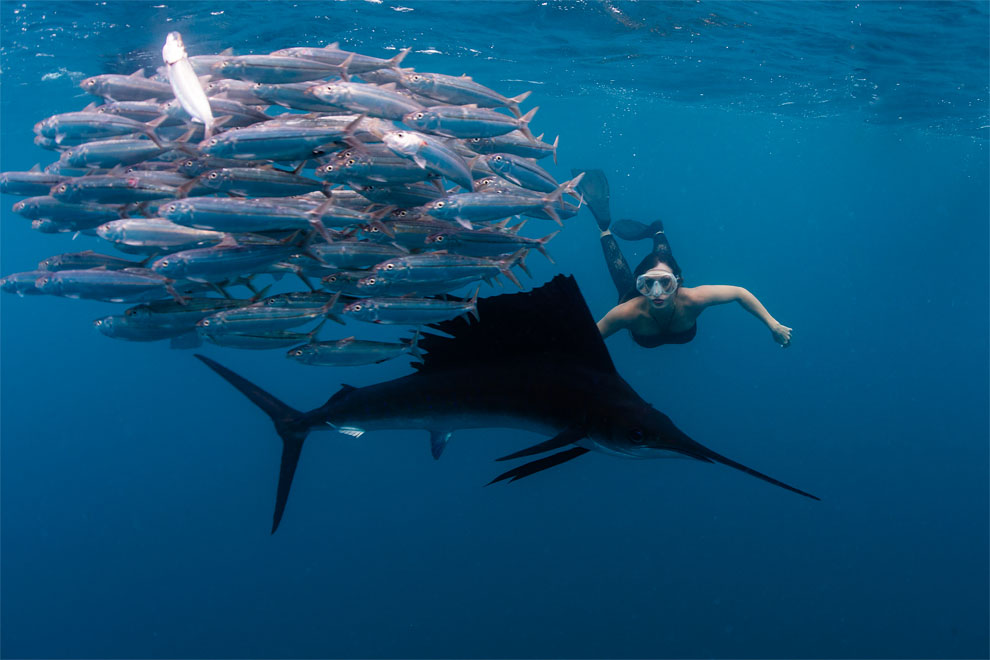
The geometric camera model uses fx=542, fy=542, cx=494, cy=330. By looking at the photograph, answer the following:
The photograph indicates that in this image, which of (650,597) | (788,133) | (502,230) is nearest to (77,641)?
(650,597)

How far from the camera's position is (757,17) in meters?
10.3

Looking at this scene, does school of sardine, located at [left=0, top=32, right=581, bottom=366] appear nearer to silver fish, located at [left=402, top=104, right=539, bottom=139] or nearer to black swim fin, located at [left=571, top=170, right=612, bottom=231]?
silver fish, located at [left=402, top=104, right=539, bottom=139]

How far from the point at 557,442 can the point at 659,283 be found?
319cm

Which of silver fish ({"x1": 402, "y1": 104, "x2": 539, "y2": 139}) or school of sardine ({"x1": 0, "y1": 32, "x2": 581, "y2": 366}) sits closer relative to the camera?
school of sardine ({"x1": 0, "y1": 32, "x2": 581, "y2": 366})

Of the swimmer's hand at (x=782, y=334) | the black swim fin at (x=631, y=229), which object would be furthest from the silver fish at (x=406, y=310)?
the black swim fin at (x=631, y=229)

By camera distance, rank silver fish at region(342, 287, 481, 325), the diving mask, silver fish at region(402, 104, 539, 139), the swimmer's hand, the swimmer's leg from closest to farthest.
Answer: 1. silver fish at region(402, 104, 539, 139)
2. silver fish at region(342, 287, 481, 325)
3. the diving mask
4. the swimmer's hand
5. the swimmer's leg

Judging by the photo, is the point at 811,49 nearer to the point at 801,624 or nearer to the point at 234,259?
the point at 801,624

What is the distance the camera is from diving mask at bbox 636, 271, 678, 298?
5289mm

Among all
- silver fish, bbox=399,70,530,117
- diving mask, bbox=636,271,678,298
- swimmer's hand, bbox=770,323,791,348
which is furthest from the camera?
swimmer's hand, bbox=770,323,791,348

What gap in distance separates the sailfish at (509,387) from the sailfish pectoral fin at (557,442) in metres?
0.02

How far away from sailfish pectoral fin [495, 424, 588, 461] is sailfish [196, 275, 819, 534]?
2 centimetres

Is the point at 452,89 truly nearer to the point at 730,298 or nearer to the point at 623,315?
the point at 623,315

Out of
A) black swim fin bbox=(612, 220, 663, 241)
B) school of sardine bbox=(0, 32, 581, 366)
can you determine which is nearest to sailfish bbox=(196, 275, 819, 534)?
school of sardine bbox=(0, 32, 581, 366)

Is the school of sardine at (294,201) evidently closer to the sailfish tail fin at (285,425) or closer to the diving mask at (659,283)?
the sailfish tail fin at (285,425)
